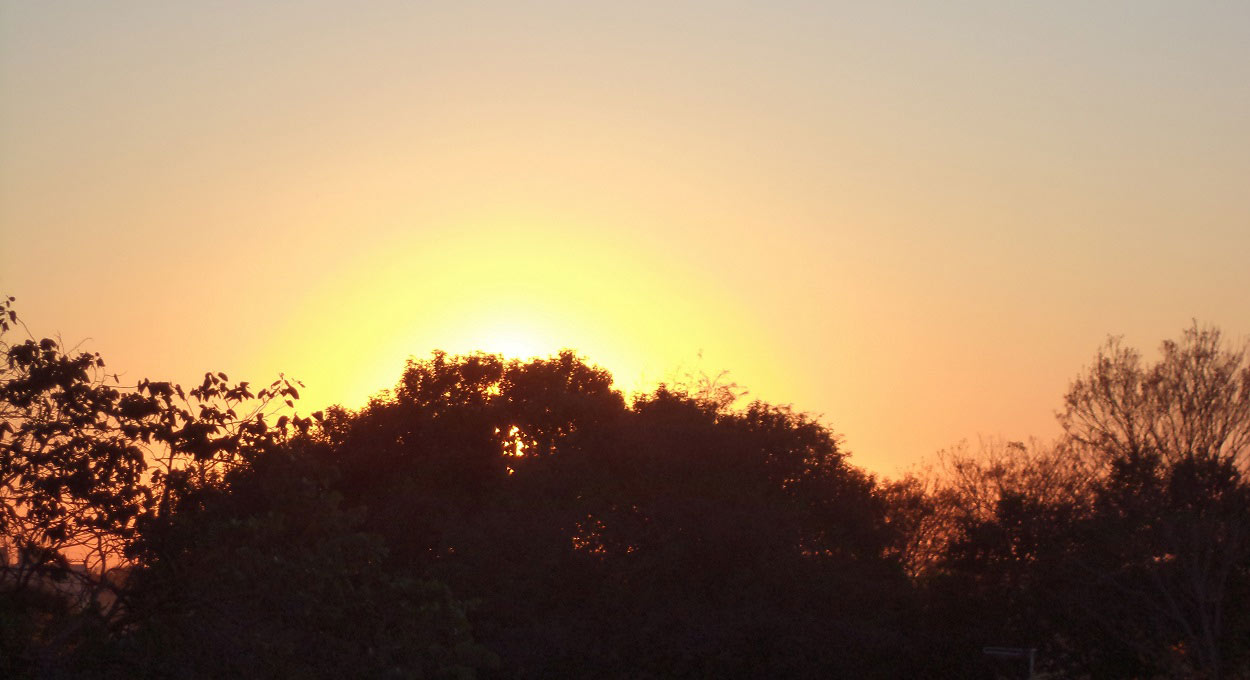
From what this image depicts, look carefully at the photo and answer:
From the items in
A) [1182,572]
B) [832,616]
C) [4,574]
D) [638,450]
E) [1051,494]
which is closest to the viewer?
[4,574]

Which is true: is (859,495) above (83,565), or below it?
above

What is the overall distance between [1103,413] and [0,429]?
25.4 meters

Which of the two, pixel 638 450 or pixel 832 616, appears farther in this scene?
pixel 638 450

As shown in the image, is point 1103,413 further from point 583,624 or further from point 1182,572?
point 583,624

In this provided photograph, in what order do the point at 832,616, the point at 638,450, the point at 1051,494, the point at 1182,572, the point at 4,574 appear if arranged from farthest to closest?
the point at 1051,494 < the point at 638,450 < the point at 1182,572 < the point at 832,616 < the point at 4,574

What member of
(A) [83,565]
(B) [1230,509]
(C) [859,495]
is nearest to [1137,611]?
(B) [1230,509]

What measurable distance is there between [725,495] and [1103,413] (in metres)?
9.82

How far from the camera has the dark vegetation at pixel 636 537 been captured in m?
13.8

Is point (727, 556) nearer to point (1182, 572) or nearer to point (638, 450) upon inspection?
point (638, 450)

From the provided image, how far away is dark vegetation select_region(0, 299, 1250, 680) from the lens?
1383 centimetres

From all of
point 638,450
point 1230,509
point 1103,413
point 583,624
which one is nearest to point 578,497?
point 638,450

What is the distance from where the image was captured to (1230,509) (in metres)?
28.4

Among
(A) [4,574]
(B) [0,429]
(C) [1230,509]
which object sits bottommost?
(A) [4,574]

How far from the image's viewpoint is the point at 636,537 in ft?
94.8
